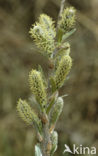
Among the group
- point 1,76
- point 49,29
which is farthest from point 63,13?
point 1,76

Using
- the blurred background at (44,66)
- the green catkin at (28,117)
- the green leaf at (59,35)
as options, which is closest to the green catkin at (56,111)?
the green catkin at (28,117)

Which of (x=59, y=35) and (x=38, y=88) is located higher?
(x=59, y=35)

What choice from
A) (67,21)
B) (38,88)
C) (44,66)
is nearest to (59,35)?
(67,21)

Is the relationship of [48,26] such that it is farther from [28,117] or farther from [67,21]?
[28,117]

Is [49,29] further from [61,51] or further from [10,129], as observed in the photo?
[10,129]

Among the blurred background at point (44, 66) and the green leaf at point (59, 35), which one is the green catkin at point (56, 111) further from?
the blurred background at point (44, 66)

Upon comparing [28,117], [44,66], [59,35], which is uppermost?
[44,66]

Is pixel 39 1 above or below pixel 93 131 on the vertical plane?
above
